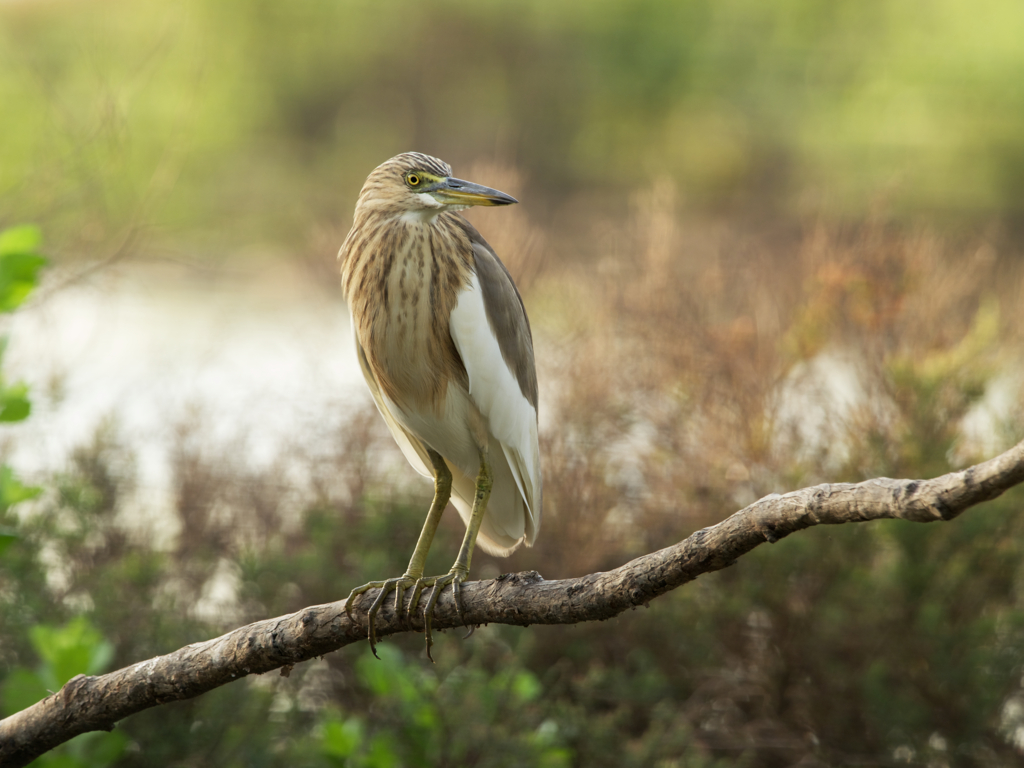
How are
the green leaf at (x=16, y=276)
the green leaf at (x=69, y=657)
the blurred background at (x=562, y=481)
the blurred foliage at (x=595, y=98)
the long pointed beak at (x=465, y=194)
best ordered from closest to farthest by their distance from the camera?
the long pointed beak at (x=465, y=194), the green leaf at (x=16, y=276), the green leaf at (x=69, y=657), the blurred background at (x=562, y=481), the blurred foliage at (x=595, y=98)

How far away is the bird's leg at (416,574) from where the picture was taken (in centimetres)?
203

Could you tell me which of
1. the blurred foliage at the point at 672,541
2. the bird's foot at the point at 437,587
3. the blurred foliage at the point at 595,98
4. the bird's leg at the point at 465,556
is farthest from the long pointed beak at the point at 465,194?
the blurred foliage at the point at 595,98

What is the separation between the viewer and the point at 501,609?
5.85 ft

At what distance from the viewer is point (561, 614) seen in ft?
5.42

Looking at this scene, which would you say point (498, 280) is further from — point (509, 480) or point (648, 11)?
point (648, 11)

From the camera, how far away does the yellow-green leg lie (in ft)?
6.63

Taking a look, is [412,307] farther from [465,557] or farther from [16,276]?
[16,276]

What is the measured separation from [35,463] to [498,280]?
329cm

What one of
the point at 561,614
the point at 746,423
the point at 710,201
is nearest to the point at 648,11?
the point at 710,201

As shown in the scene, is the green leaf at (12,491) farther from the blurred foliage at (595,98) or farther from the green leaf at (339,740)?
the blurred foliage at (595,98)

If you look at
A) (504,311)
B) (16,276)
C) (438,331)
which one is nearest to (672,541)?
(504,311)

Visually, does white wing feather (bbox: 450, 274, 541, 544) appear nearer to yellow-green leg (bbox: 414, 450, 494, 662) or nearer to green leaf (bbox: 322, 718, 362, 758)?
yellow-green leg (bbox: 414, 450, 494, 662)

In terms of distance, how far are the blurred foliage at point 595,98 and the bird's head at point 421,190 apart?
6380mm

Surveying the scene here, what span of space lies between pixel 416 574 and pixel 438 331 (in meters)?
0.58
